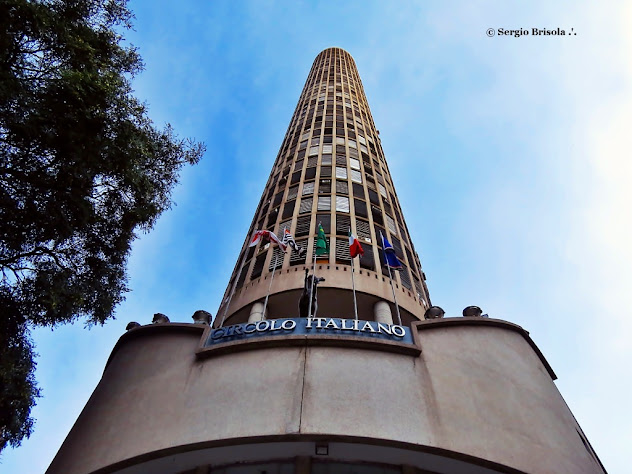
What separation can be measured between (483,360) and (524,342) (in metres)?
2.58

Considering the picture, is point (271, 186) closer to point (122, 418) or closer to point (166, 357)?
point (166, 357)

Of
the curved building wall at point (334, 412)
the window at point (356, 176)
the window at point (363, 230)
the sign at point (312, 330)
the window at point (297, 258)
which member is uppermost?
the window at point (356, 176)

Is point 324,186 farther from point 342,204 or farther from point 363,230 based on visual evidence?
point 363,230

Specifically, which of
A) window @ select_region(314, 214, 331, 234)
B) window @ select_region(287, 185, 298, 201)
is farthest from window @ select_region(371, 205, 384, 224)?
window @ select_region(287, 185, 298, 201)

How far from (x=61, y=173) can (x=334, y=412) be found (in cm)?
889

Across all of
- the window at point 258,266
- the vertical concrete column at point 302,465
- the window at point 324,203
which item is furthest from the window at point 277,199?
the vertical concrete column at point 302,465

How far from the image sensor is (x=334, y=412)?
12258 mm

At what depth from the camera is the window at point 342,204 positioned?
2661 centimetres

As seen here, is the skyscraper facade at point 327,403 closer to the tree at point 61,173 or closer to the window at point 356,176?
the tree at point 61,173

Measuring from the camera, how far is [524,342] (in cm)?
1611

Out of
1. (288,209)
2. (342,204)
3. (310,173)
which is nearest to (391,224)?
(342,204)

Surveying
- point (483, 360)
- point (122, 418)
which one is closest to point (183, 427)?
point (122, 418)

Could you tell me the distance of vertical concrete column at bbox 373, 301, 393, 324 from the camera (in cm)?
1964

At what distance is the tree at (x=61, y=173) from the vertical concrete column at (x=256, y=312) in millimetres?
6278
